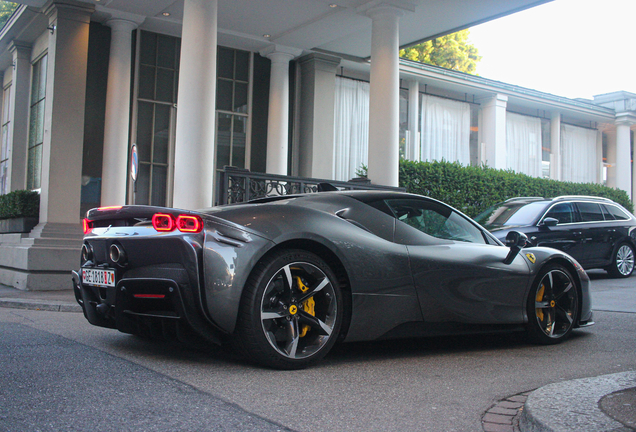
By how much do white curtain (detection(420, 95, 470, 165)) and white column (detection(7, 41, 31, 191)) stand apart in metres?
12.0

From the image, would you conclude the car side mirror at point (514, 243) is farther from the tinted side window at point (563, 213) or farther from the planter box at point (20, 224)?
the planter box at point (20, 224)

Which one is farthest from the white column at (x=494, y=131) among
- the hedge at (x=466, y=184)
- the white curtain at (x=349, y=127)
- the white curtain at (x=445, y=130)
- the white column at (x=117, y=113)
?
the white column at (x=117, y=113)

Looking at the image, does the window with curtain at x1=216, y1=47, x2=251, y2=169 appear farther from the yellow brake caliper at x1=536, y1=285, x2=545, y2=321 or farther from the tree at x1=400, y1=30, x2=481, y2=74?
the tree at x1=400, y1=30, x2=481, y2=74

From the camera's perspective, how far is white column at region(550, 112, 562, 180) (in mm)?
25078

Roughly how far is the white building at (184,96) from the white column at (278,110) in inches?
1.3

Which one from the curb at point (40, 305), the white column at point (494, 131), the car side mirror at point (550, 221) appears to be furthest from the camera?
the white column at point (494, 131)

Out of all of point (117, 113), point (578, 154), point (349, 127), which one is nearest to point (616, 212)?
point (349, 127)

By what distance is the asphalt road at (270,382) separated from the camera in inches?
123

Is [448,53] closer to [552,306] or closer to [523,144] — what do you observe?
[523,144]

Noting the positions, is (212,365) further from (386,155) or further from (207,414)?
(386,155)

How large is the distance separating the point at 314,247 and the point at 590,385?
6.41 ft

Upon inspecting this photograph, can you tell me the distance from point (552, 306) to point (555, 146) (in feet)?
68.4

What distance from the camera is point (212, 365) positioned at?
4.37m

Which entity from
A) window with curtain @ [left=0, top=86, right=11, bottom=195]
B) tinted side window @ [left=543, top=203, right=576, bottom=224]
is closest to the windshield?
tinted side window @ [left=543, top=203, right=576, bottom=224]
